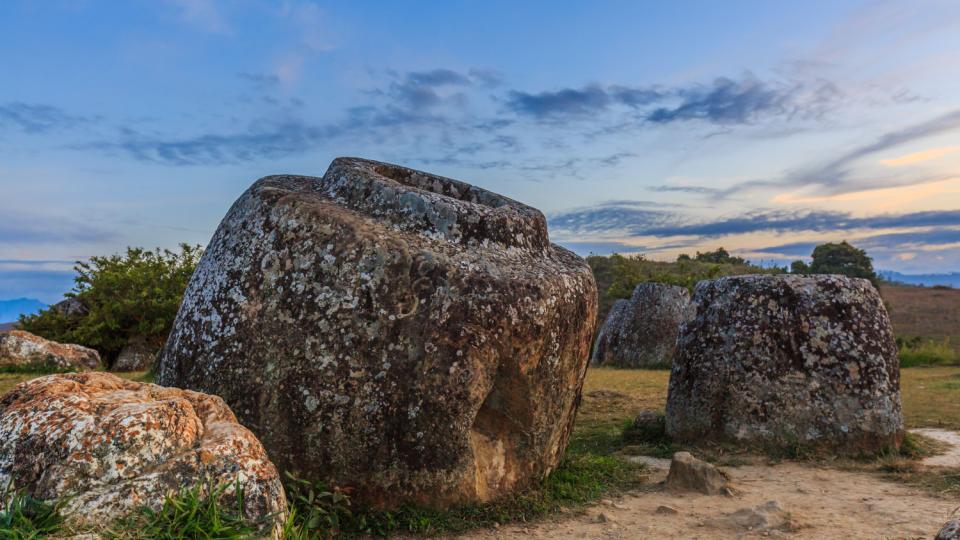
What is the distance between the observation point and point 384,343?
18.5 ft

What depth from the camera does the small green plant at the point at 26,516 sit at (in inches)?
143

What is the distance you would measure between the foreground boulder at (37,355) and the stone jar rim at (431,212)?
49.1 feet

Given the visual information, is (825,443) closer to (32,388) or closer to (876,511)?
(876,511)

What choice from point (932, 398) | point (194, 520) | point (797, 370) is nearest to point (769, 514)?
point (797, 370)

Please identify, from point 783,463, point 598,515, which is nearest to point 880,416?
point 783,463

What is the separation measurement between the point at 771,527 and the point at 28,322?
25.6 metres

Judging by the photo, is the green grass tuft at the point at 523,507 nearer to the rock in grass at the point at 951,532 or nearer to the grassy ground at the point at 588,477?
the grassy ground at the point at 588,477

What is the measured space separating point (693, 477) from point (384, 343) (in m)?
3.57

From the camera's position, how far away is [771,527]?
6.14m

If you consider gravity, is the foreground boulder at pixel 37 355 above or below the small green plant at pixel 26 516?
below

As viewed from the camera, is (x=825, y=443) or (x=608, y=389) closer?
(x=825, y=443)

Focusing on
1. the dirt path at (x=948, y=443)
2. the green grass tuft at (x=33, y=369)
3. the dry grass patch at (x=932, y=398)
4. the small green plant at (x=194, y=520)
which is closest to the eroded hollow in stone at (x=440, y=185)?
the small green plant at (x=194, y=520)

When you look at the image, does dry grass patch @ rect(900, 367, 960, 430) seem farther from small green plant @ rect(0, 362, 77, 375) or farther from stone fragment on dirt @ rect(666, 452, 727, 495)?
small green plant @ rect(0, 362, 77, 375)

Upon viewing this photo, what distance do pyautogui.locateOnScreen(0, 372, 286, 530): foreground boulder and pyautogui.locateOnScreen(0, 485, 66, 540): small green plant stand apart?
49 mm
